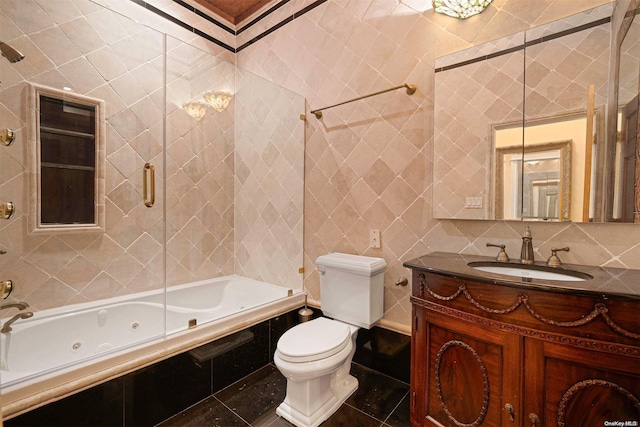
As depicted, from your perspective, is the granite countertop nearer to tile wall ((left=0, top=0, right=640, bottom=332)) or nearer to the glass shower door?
tile wall ((left=0, top=0, right=640, bottom=332))

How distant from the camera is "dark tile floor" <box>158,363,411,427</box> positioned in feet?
5.11

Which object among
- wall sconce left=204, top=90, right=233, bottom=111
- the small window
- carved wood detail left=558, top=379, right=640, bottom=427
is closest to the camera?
carved wood detail left=558, top=379, right=640, bottom=427

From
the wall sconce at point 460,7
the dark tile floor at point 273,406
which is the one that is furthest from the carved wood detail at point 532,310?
the wall sconce at point 460,7

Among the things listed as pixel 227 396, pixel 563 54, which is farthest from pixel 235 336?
pixel 563 54

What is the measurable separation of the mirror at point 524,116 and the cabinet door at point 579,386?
0.65 m

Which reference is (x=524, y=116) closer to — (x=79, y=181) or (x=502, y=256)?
(x=502, y=256)

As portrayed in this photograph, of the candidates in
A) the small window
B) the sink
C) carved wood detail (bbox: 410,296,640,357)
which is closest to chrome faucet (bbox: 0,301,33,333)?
the small window

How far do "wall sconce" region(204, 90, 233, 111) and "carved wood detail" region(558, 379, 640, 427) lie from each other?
2.87m

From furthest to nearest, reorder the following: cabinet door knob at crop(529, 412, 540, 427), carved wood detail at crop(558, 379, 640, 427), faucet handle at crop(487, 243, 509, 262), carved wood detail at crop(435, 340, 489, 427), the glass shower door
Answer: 1. the glass shower door
2. faucet handle at crop(487, 243, 509, 262)
3. carved wood detail at crop(435, 340, 489, 427)
4. cabinet door knob at crop(529, 412, 540, 427)
5. carved wood detail at crop(558, 379, 640, 427)

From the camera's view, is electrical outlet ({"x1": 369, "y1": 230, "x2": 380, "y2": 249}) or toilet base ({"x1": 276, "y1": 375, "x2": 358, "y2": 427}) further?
electrical outlet ({"x1": 369, "y1": 230, "x2": 380, "y2": 249})

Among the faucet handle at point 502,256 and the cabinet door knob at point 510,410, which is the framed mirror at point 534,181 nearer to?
the faucet handle at point 502,256

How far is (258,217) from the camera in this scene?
8.86 feet

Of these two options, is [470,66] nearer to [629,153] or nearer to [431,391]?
[629,153]

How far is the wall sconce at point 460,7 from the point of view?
158 centimetres
